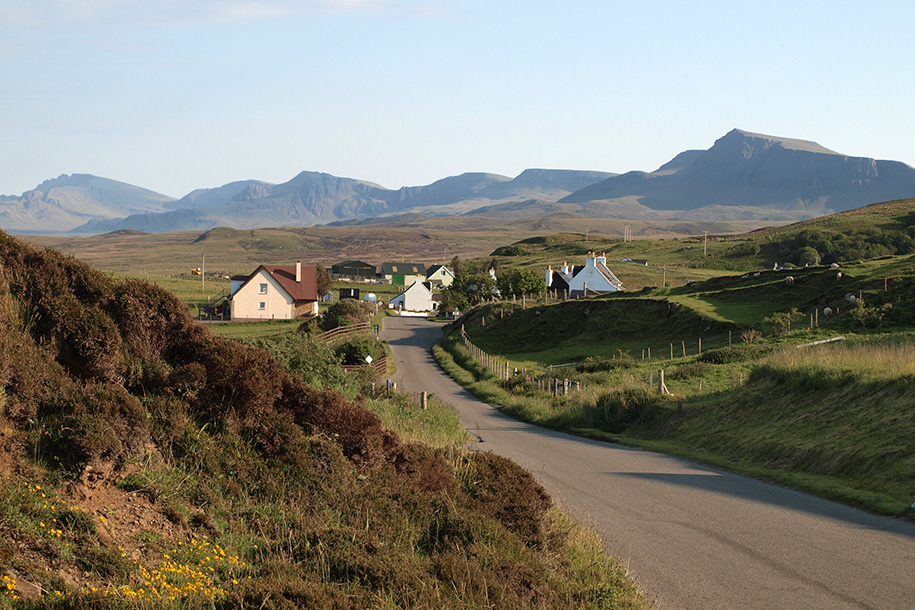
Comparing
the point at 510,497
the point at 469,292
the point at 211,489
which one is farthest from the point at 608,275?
the point at 211,489

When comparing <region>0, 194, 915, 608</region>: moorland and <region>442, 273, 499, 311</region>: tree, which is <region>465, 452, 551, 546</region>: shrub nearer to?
<region>0, 194, 915, 608</region>: moorland

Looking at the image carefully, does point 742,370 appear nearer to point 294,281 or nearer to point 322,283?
point 294,281

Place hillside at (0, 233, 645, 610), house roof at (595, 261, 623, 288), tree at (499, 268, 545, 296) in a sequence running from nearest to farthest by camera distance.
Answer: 1. hillside at (0, 233, 645, 610)
2. house roof at (595, 261, 623, 288)
3. tree at (499, 268, 545, 296)

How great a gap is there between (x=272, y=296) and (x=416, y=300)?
142 ft

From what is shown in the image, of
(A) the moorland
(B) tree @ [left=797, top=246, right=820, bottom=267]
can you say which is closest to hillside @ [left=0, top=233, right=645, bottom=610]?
(A) the moorland

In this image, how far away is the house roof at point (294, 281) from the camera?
83.9m

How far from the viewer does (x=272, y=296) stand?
83188 mm

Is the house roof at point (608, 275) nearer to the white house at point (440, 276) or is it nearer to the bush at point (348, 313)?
the bush at point (348, 313)

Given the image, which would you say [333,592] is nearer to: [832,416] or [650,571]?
[650,571]

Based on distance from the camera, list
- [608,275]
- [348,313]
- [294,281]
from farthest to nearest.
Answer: [608,275] < [294,281] < [348,313]

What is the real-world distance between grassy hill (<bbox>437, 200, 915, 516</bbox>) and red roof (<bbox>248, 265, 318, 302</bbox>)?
15651 mm

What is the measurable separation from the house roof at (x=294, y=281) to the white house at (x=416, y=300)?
3625 centimetres

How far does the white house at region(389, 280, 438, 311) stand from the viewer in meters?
124

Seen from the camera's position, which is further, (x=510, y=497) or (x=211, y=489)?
(x=510, y=497)
